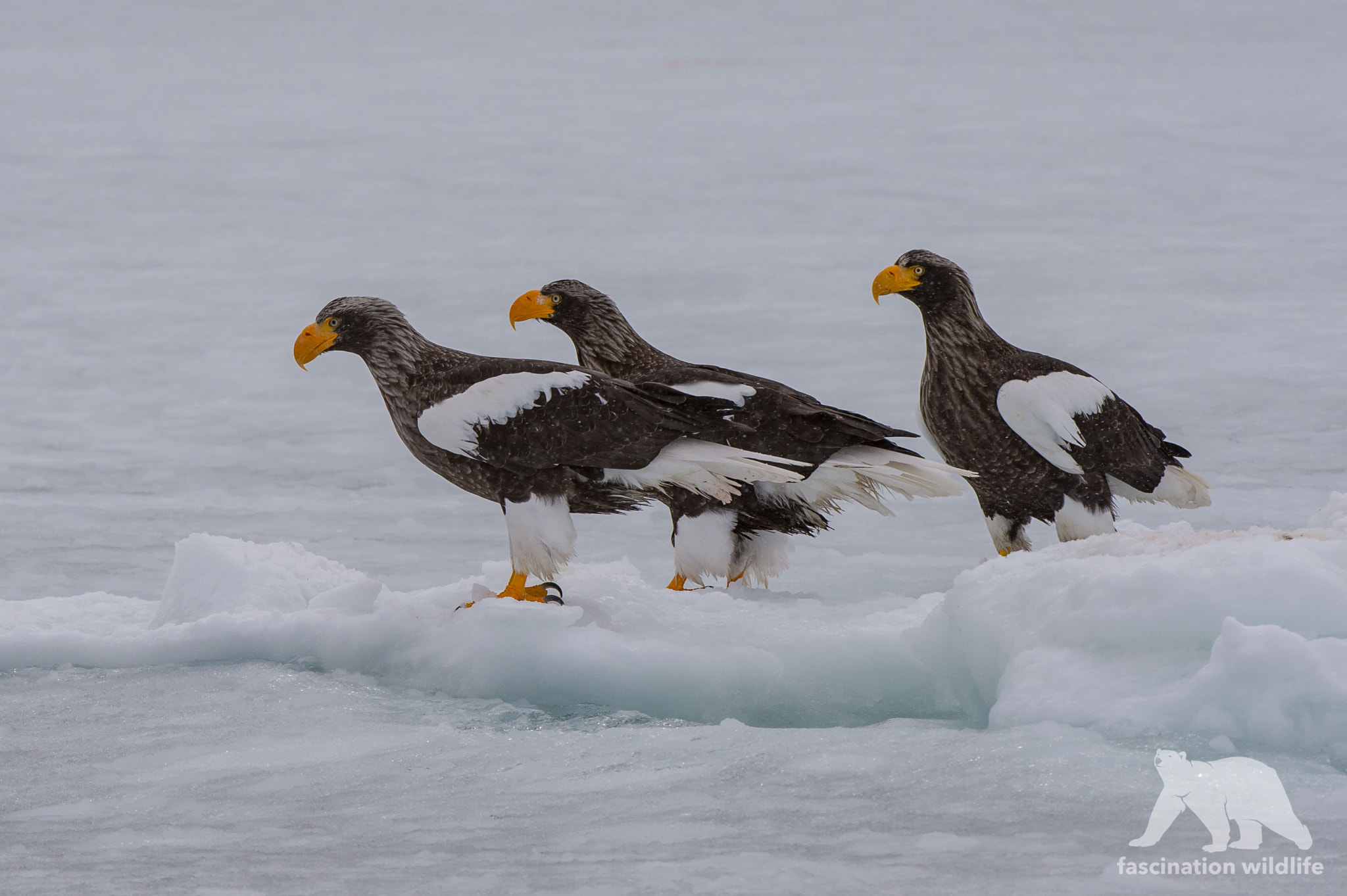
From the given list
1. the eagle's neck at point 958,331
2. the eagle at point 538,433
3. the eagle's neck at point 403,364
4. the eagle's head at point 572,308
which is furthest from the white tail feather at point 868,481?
the eagle's neck at point 403,364

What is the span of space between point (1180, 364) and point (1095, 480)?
4.38 metres

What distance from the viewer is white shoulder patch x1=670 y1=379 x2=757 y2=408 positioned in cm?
477

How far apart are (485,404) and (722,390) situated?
738mm

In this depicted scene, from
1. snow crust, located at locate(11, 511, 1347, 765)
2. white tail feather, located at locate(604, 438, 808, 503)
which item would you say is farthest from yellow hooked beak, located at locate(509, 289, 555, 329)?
snow crust, located at locate(11, 511, 1347, 765)

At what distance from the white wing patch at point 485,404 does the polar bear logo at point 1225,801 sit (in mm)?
1965

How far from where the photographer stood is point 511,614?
4.31 m

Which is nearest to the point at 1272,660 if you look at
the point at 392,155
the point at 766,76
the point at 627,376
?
the point at 627,376

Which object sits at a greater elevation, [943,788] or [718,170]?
[718,170]

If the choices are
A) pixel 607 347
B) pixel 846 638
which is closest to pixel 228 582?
pixel 607 347

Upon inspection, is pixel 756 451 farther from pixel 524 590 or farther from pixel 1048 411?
pixel 1048 411

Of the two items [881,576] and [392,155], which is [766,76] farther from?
[881,576]

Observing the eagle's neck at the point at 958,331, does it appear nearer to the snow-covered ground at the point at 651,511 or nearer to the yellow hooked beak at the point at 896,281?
the yellow hooked beak at the point at 896,281

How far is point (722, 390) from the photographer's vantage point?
478 cm

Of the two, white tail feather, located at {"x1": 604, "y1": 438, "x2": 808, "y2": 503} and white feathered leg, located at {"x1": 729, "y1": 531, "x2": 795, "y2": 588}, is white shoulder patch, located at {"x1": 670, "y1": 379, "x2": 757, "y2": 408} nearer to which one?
white tail feather, located at {"x1": 604, "y1": 438, "x2": 808, "y2": 503}
